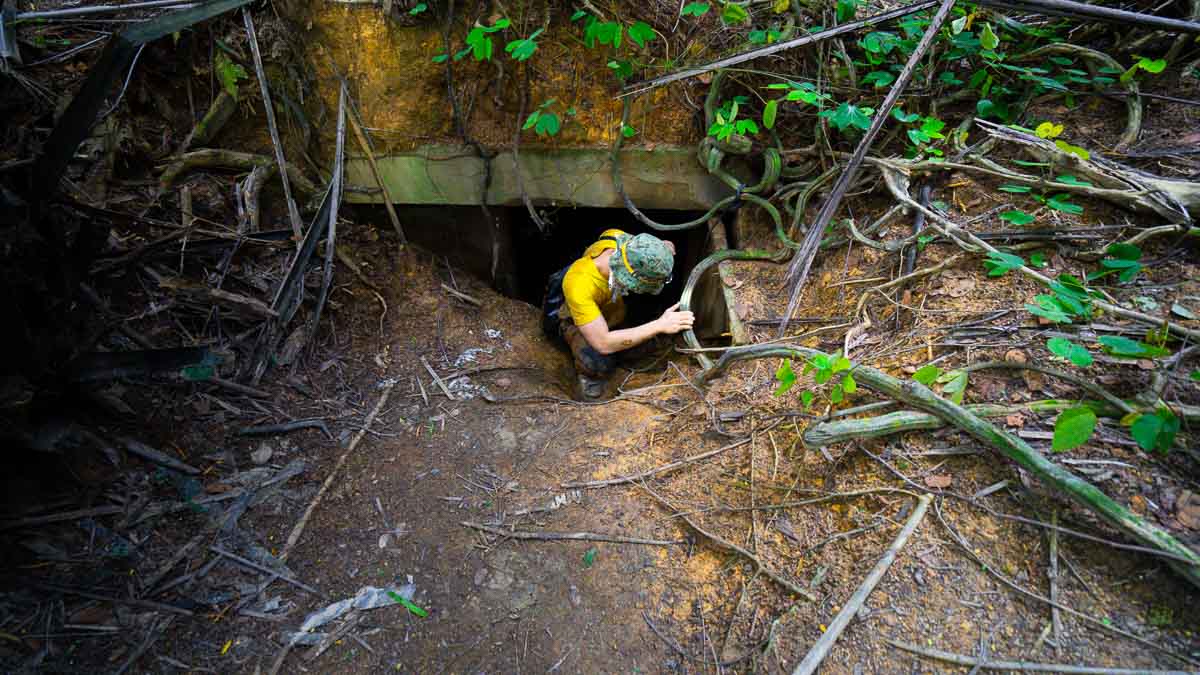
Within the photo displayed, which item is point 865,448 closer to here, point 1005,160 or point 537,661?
point 537,661

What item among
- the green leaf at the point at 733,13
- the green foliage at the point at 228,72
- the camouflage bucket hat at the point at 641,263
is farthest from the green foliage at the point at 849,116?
the green foliage at the point at 228,72

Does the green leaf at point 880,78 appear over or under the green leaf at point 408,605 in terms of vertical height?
over

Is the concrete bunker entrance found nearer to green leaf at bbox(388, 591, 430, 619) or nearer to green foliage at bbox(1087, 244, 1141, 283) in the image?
green foliage at bbox(1087, 244, 1141, 283)

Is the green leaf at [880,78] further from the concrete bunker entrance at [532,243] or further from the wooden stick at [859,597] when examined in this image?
the wooden stick at [859,597]

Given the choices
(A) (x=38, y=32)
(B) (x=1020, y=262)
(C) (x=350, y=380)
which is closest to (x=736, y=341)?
(B) (x=1020, y=262)

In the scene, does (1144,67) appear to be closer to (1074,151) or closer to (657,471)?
(1074,151)

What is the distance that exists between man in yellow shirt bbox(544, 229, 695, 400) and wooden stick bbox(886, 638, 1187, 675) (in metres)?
1.82

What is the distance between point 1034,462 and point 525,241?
4.17m

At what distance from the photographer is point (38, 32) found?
2572 millimetres

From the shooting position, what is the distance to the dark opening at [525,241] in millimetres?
3939

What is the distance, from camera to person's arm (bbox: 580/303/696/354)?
2.93 metres

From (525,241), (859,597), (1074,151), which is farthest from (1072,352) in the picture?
(525,241)

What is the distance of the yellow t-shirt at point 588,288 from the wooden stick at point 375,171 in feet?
4.18

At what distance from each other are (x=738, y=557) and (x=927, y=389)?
83 cm
